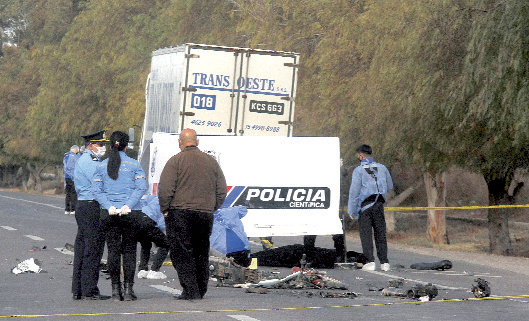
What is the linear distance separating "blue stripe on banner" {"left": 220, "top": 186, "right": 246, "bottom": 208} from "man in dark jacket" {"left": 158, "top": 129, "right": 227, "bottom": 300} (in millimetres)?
4013

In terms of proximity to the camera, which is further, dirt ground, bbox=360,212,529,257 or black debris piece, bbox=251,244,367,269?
dirt ground, bbox=360,212,529,257

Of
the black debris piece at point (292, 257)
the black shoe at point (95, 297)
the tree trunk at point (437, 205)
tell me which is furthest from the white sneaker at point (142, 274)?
the tree trunk at point (437, 205)

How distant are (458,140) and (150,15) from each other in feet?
91.1

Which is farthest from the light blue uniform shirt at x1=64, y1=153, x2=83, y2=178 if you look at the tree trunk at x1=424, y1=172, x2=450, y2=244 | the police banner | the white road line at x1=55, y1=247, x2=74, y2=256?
the police banner

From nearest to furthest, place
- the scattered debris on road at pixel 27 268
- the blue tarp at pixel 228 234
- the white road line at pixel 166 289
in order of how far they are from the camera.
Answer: the white road line at pixel 166 289 < the blue tarp at pixel 228 234 < the scattered debris on road at pixel 27 268

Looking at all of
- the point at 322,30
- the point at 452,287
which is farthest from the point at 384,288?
the point at 322,30

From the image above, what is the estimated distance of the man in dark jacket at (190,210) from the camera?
1034cm

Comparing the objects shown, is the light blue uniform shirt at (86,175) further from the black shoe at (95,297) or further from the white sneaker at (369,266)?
the white sneaker at (369,266)

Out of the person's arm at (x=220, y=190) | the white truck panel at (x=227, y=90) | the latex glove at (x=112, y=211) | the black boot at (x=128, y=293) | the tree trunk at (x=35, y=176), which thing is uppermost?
the white truck panel at (x=227, y=90)

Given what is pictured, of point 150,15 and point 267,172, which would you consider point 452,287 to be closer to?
Result: point 267,172

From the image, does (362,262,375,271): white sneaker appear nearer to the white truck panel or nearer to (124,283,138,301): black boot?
the white truck panel

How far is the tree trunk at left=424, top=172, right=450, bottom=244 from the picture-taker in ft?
Answer: 101

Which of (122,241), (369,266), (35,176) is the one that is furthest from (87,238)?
(35,176)

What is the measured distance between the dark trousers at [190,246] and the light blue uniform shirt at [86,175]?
0.91 meters
